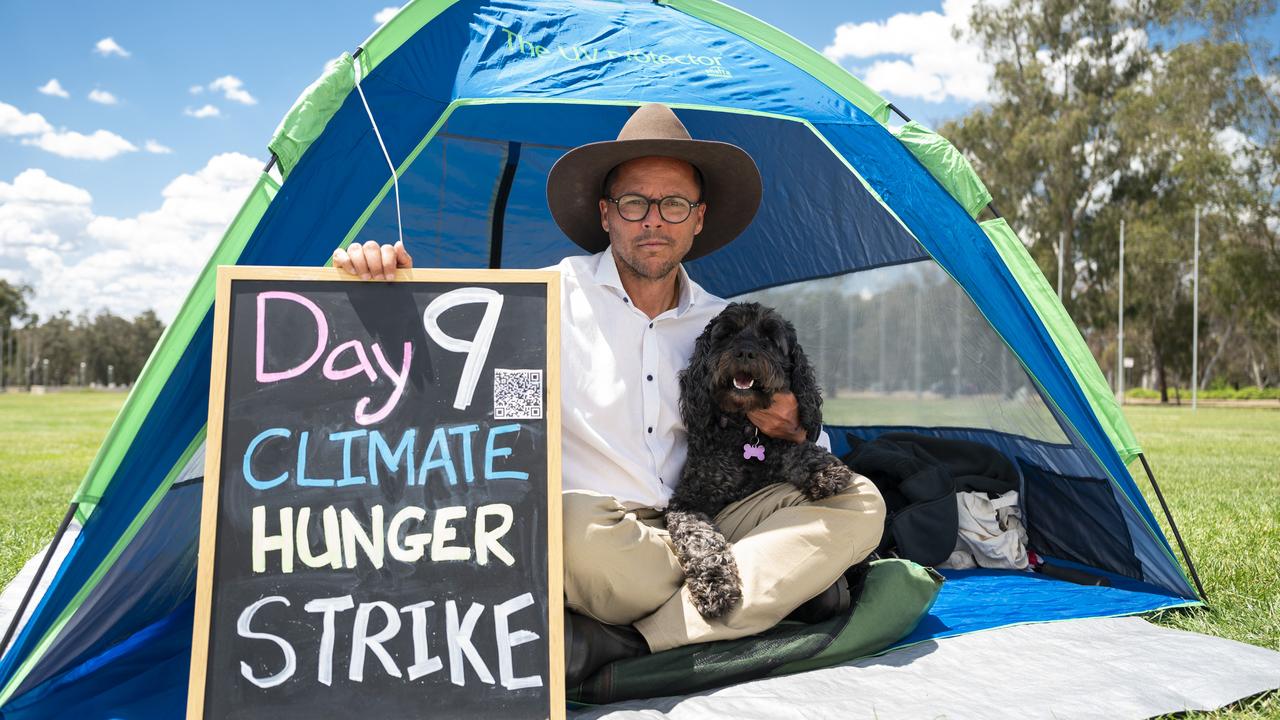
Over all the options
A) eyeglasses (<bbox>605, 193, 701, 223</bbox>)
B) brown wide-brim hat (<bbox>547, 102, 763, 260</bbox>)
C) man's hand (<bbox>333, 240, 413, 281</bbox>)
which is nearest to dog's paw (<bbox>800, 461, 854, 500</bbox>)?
eyeglasses (<bbox>605, 193, 701, 223</bbox>)

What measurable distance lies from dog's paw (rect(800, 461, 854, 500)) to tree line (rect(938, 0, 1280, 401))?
2307 cm

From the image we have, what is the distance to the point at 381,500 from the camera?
184 cm

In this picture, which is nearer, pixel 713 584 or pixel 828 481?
pixel 713 584

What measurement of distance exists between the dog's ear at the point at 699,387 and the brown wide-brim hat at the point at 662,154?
0.54m

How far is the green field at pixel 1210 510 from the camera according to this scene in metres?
2.71

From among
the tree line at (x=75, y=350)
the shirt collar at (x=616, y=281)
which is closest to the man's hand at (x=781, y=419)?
the shirt collar at (x=616, y=281)

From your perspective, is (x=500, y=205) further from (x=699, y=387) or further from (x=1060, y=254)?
(x=1060, y=254)

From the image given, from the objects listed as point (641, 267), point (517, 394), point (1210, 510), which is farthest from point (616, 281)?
point (1210, 510)

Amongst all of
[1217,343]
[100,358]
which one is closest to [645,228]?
[1217,343]

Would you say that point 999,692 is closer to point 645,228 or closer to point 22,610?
point 645,228

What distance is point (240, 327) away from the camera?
6.16ft

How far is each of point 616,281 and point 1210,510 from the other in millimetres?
4292

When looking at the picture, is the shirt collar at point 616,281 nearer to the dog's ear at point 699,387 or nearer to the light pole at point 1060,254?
the dog's ear at point 699,387

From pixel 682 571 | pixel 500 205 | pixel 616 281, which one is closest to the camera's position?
pixel 682 571
